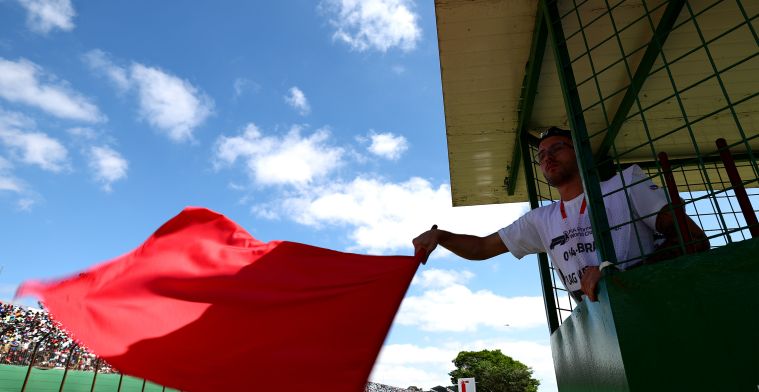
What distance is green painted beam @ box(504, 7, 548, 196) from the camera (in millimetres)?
3641

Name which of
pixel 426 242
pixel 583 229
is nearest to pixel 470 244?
pixel 426 242

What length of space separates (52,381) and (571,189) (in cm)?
1675

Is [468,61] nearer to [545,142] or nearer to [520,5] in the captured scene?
[520,5]

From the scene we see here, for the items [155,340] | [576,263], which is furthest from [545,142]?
[155,340]

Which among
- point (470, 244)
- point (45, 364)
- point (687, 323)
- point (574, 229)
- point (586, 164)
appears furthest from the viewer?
point (45, 364)

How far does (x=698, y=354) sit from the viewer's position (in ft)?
5.49

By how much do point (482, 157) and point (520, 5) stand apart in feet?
6.91

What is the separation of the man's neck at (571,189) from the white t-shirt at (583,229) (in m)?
0.05

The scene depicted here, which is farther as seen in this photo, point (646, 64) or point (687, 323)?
point (646, 64)

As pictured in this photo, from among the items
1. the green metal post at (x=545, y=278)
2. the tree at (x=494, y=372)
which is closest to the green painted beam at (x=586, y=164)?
the green metal post at (x=545, y=278)

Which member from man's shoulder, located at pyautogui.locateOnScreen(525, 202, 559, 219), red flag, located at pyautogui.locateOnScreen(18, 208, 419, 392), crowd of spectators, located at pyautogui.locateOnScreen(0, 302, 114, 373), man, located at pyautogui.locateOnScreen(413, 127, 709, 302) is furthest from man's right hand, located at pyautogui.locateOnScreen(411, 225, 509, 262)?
crowd of spectators, located at pyautogui.locateOnScreen(0, 302, 114, 373)

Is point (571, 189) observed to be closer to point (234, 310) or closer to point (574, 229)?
point (574, 229)

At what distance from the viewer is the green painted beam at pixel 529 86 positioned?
3.64 metres

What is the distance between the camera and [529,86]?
4.18 metres
